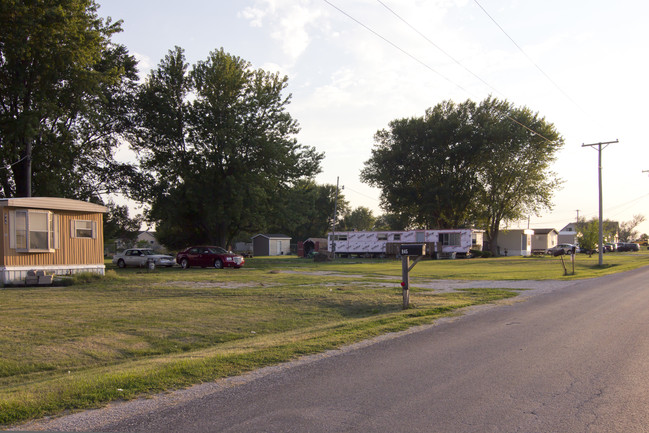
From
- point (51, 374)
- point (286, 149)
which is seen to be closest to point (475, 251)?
point (286, 149)

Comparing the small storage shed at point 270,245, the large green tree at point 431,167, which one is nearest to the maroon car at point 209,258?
the large green tree at point 431,167

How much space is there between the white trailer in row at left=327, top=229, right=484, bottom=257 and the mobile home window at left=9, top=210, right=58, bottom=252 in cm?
3442

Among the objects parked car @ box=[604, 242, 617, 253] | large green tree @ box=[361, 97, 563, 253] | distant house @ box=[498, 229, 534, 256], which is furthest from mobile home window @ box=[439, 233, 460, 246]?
parked car @ box=[604, 242, 617, 253]

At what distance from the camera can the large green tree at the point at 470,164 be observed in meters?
54.9

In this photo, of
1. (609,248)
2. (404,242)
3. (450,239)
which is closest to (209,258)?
(404,242)

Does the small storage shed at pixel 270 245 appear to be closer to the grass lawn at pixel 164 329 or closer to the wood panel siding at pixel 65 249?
the wood panel siding at pixel 65 249

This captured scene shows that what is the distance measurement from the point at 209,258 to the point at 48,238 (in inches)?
495

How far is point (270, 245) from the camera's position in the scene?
241 ft

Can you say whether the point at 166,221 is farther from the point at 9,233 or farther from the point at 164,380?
the point at 164,380

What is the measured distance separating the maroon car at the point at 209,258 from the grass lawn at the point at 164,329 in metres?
11.7

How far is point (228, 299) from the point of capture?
1527cm

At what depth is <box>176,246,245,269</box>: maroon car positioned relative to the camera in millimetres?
31453

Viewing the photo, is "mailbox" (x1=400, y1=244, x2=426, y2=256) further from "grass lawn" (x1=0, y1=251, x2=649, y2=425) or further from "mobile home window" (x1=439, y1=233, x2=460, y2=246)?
"mobile home window" (x1=439, y1=233, x2=460, y2=246)

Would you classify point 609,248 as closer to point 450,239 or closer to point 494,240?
point 494,240
